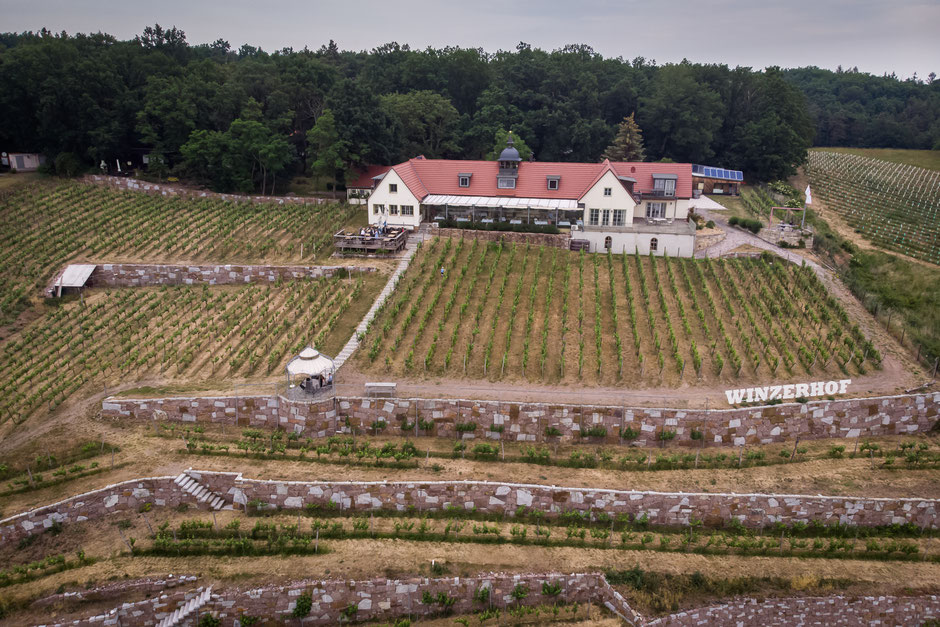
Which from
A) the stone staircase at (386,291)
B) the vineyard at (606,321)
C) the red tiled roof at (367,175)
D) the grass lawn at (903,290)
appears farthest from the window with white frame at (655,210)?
the red tiled roof at (367,175)

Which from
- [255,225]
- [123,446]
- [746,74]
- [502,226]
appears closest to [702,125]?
[746,74]

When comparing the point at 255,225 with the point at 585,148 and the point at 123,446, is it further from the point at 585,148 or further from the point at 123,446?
the point at 585,148

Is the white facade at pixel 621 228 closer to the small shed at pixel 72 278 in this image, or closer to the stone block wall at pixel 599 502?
the stone block wall at pixel 599 502

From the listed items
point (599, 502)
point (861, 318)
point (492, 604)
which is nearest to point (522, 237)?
point (861, 318)

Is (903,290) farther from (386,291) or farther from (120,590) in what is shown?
(120,590)

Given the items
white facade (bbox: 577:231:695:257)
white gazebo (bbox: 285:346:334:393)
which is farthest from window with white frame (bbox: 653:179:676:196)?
white gazebo (bbox: 285:346:334:393)
